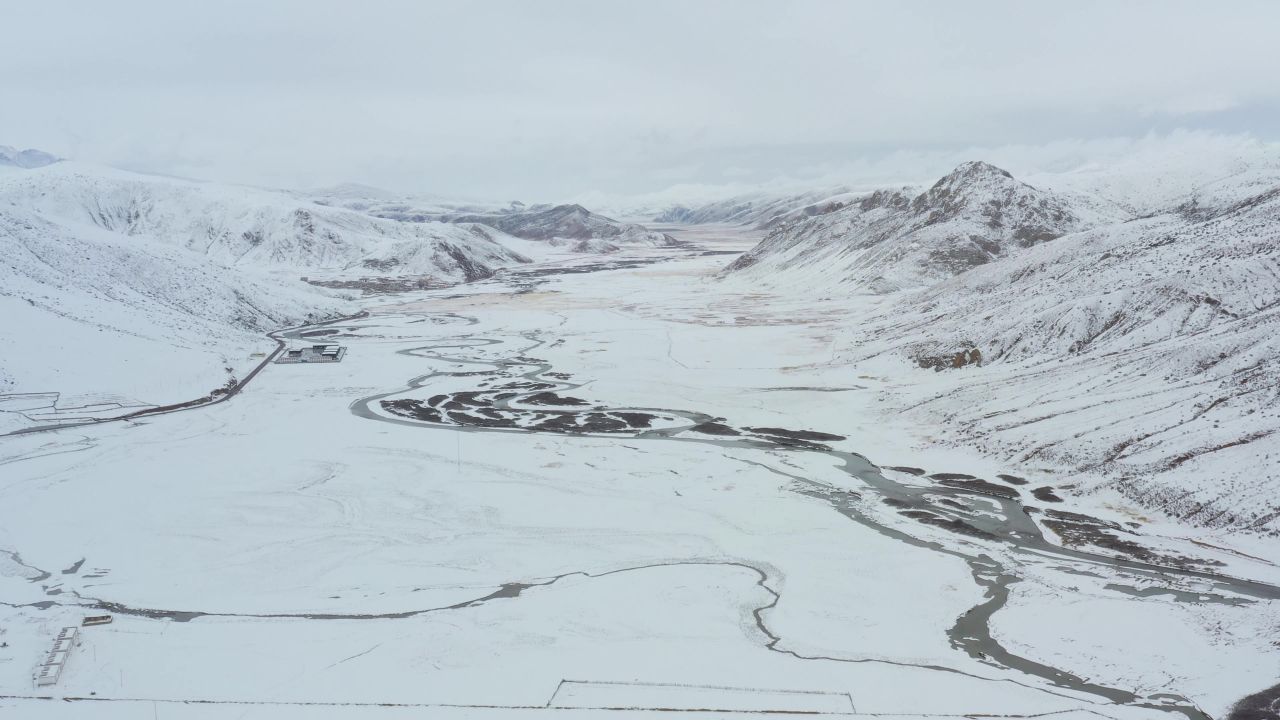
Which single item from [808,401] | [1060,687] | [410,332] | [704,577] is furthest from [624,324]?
[1060,687]

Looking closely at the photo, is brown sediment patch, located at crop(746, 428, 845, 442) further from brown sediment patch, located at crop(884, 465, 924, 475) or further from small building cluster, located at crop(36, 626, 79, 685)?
small building cluster, located at crop(36, 626, 79, 685)

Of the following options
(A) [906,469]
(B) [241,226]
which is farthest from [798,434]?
(B) [241,226]

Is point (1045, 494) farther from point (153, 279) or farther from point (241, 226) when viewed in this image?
point (241, 226)

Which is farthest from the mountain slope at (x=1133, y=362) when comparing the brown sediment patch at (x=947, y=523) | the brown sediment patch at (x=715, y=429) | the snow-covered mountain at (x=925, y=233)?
the snow-covered mountain at (x=925, y=233)

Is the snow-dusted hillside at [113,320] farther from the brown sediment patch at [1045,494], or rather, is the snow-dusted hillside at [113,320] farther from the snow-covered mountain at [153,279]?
the brown sediment patch at [1045,494]

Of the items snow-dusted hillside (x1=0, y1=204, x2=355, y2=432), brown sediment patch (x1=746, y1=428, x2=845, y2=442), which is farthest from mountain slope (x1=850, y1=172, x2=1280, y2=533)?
snow-dusted hillside (x1=0, y1=204, x2=355, y2=432)

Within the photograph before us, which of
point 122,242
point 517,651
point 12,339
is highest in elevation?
point 122,242

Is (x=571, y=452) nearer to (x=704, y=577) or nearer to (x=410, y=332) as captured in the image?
(x=704, y=577)
